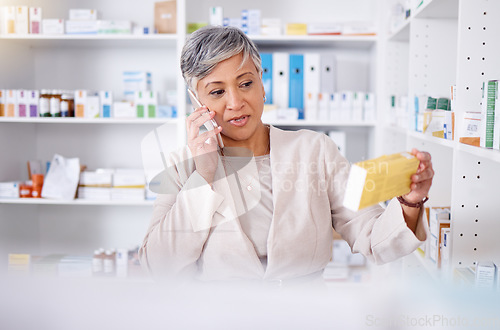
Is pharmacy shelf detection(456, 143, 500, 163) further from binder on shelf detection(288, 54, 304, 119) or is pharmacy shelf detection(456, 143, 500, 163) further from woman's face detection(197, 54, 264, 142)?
binder on shelf detection(288, 54, 304, 119)

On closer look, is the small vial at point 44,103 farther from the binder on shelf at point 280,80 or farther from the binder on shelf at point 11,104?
the binder on shelf at point 280,80

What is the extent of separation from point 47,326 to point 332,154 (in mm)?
980

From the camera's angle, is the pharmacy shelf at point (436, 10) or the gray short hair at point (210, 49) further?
the pharmacy shelf at point (436, 10)

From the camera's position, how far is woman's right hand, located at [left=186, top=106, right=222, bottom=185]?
117cm

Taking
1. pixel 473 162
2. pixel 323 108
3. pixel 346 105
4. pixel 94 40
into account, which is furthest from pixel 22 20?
pixel 473 162

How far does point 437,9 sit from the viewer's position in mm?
1790

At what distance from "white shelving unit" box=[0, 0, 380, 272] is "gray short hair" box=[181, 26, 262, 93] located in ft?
5.78

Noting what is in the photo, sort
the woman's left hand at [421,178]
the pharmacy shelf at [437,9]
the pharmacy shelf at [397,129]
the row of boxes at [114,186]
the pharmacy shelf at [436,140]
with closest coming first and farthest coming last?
1. the woman's left hand at [421,178]
2. the pharmacy shelf at [436,140]
3. the pharmacy shelf at [437,9]
4. the pharmacy shelf at [397,129]
5. the row of boxes at [114,186]

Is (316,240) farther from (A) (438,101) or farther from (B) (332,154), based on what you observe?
(A) (438,101)

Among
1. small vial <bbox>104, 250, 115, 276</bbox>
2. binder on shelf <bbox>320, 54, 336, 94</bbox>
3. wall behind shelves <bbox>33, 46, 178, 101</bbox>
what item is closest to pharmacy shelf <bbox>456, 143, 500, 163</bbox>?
binder on shelf <bbox>320, 54, 336, 94</bbox>

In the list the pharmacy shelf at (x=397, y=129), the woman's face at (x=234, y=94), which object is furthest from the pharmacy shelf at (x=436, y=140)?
the woman's face at (x=234, y=94)

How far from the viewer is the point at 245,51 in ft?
4.08

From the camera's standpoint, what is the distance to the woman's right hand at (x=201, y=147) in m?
1.17

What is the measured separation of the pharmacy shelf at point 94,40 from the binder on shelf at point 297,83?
2.37 feet
